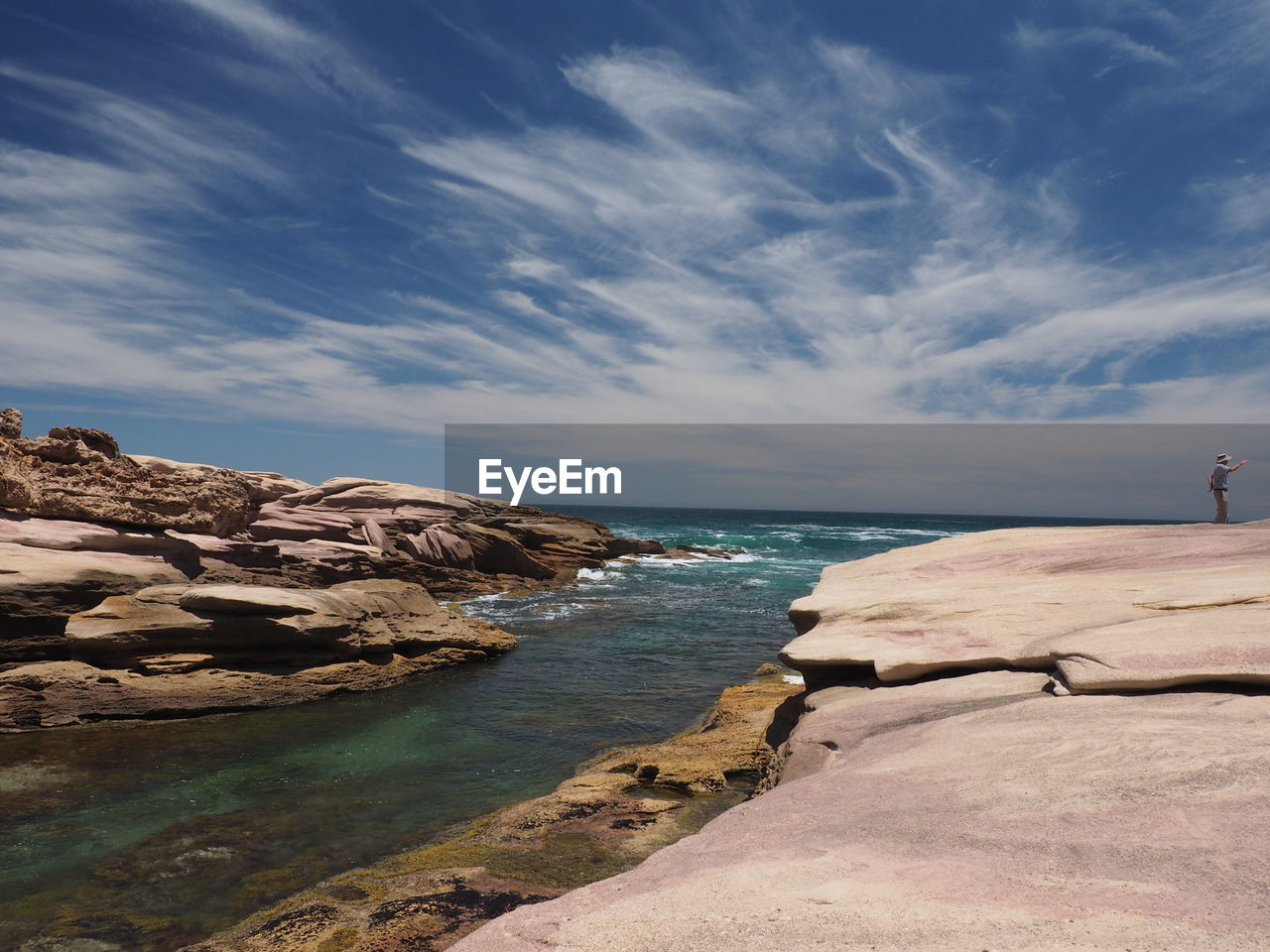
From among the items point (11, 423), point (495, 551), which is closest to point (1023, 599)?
point (11, 423)

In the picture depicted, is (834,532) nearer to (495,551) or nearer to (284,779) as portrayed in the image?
(495,551)

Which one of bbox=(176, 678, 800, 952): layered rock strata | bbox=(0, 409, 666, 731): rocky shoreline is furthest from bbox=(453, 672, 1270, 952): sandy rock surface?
bbox=(0, 409, 666, 731): rocky shoreline

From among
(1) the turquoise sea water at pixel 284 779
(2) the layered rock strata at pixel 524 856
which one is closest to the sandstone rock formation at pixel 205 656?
(1) the turquoise sea water at pixel 284 779

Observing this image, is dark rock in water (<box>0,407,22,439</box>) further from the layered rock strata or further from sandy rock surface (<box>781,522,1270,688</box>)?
sandy rock surface (<box>781,522,1270,688</box>)

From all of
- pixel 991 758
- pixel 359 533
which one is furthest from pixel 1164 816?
pixel 359 533

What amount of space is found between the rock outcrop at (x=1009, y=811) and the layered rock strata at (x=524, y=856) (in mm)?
1944

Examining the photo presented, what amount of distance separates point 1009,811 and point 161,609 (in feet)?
48.8

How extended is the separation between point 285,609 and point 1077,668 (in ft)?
46.0

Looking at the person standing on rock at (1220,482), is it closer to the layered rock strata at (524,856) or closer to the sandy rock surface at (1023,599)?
the sandy rock surface at (1023,599)

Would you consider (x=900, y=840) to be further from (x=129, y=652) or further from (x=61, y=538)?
(x=61, y=538)

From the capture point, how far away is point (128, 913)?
6.57 meters

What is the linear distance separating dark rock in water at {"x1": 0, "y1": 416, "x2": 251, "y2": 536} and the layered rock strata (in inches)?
476

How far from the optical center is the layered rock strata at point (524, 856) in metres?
5.92

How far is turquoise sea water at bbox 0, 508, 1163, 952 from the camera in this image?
22.8ft
